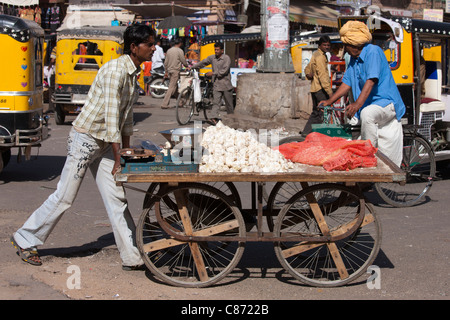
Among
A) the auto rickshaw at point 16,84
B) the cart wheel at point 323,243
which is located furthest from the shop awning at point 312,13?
the cart wheel at point 323,243

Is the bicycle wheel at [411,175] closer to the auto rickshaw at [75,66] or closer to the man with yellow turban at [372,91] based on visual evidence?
the man with yellow turban at [372,91]

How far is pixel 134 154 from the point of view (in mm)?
4559

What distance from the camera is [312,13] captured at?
26.1 meters

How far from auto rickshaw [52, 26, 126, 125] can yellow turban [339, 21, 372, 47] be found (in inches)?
345

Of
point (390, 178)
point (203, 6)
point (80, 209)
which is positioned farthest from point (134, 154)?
point (203, 6)

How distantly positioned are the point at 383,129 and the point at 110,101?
324 centimetres

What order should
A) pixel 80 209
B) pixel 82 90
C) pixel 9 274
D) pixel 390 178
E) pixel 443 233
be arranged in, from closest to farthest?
1. pixel 390 178
2. pixel 9 274
3. pixel 443 233
4. pixel 80 209
5. pixel 82 90

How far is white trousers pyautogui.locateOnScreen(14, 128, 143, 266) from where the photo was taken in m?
4.89

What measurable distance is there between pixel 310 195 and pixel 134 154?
132 cm

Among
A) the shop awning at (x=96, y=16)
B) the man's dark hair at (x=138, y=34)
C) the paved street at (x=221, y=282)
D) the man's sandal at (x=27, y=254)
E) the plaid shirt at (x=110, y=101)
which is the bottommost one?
the paved street at (x=221, y=282)

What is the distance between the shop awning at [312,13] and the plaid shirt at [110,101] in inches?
796

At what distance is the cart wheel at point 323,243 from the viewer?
4.69 meters

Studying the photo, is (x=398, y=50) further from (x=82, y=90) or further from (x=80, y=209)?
(x=82, y=90)

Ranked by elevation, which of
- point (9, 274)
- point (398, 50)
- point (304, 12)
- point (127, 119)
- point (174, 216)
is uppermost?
point (304, 12)
